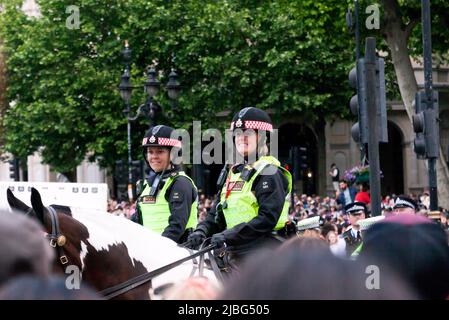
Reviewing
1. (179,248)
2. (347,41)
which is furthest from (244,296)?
(347,41)

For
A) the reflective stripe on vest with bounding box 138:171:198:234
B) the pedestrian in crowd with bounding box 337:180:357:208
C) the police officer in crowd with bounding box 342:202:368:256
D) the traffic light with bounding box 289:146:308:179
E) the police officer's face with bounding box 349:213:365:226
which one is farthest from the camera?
the traffic light with bounding box 289:146:308:179

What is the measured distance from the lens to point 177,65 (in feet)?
123

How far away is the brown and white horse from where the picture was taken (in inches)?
217

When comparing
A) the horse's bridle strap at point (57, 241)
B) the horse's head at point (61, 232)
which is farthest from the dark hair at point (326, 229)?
the horse's bridle strap at point (57, 241)

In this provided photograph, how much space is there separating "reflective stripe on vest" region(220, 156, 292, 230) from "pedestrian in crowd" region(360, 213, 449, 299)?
11.6ft

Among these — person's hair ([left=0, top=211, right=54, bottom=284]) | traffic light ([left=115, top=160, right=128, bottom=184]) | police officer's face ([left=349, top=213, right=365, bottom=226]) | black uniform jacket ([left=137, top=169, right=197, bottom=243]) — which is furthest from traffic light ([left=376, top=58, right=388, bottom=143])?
traffic light ([left=115, top=160, right=128, bottom=184])

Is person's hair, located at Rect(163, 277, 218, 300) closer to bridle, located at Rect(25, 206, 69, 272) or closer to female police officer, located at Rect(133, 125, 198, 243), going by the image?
bridle, located at Rect(25, 206, 69, 272)

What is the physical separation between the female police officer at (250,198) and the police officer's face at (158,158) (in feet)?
3.14

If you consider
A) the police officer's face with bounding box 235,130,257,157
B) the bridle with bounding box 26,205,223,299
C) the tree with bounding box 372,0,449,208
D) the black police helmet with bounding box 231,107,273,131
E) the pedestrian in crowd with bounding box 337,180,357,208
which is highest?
the tree with bounding box 372,0,449,208

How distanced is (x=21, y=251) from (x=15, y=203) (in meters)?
3.07

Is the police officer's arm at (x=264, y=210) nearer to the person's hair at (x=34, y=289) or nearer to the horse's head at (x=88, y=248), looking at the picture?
the horse's head at (x=88, y=248)

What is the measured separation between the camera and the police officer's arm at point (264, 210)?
21.9ft
